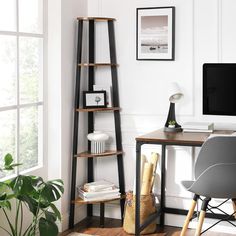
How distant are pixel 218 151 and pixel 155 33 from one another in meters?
1.43

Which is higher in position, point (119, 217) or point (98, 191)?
point (98, 191)

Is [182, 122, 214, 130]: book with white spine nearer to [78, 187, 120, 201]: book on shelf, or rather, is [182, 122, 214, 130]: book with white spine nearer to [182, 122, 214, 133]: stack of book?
[182, 122, 214, 133]: stack of book

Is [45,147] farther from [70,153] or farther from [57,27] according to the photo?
[57,27]

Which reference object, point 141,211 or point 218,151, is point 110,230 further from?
point 218,151

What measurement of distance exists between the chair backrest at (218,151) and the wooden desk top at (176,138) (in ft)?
0.85

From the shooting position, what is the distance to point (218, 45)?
394 cm

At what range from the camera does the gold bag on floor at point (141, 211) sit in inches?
157

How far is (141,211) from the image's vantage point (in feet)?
13.1

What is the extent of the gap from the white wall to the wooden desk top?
368 millimetres

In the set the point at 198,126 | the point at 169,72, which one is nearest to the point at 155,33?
the point at 169,72

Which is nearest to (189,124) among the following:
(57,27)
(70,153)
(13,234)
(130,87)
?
(130,87)

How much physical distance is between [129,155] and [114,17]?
1.20 m

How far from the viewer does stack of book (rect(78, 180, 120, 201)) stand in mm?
4094

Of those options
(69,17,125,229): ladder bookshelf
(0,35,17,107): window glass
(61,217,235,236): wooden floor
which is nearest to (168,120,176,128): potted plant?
(69,17,125,229): ladder bookshelf
